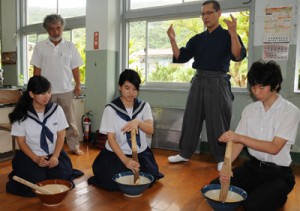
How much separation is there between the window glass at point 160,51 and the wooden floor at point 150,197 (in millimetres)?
1250

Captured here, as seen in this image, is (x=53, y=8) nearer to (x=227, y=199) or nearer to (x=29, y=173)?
(x=29, y=173)

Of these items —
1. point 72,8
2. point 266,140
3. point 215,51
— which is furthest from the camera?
point 72,8

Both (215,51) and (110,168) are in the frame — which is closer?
(110,168)

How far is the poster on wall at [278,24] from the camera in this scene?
A: 2.65 m

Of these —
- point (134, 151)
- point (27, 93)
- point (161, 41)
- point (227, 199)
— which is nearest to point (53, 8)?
point (161, 41)

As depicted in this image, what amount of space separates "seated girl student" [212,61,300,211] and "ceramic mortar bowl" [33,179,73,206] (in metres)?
0.90

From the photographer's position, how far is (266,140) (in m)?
1.67

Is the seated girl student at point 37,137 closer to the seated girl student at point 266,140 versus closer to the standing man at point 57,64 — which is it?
the standing man at point 57,64

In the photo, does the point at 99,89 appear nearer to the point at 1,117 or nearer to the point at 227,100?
the point at 1,117

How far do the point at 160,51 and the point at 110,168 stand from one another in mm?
1920

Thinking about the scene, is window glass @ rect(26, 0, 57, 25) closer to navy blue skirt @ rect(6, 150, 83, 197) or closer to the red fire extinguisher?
the red fire extinguisher

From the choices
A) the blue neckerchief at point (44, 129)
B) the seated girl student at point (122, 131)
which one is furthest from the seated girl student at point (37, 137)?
the seated girl student at point (122, 131)

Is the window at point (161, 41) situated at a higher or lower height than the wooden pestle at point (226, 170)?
higher

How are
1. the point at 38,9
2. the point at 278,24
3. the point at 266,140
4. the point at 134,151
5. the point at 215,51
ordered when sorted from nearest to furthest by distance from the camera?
the point at 266,140 → the point at 134,151 → the point at 215,51 → the point at 278,24 → the point at 38,9
